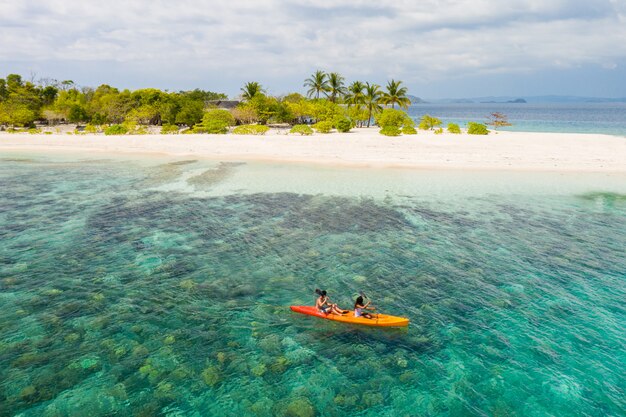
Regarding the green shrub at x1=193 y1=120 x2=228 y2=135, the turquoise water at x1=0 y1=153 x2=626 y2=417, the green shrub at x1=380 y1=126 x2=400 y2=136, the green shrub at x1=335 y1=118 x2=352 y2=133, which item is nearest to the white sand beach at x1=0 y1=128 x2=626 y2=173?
the green shrub at x1=380 y1=126 x2=400 y2=136

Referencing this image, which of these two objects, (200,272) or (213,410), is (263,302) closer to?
(200,272)

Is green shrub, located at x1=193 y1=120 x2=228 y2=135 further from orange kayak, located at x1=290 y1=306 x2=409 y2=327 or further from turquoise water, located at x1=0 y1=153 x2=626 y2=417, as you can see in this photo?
orange kayak, located at x1=290 y1=306 x2=409 y2=327

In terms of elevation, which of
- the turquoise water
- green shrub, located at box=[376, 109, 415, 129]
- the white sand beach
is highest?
green shrub, located at box=[376, 109, 415, 129]

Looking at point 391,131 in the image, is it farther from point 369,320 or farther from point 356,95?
point 369,320

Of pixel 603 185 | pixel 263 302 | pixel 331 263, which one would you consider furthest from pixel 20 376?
pixel 603 185

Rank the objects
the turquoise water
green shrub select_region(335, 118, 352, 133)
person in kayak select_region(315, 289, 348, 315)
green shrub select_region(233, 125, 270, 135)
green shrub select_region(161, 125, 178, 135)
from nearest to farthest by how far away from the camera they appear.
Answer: the turquoise water < person in kayak select_region(315, 289, 348, 315) < green shrub select_region(233, 125, 270, 135) < green shrub select_region(161, 125, 178, 135) < green shrub select_region(335, 118, 352, 133)

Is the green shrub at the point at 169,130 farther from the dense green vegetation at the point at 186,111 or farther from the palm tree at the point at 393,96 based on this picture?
the palm tree at the point at 393,96
